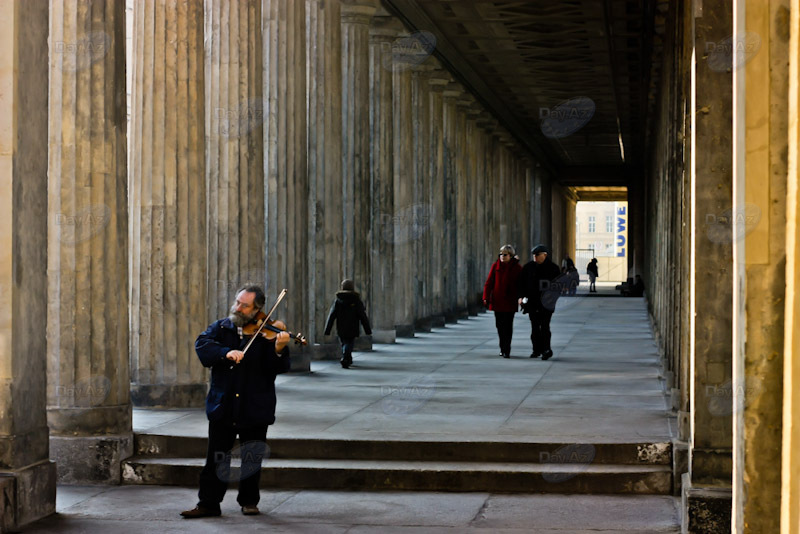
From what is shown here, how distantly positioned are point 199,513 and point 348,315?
9.89 meters

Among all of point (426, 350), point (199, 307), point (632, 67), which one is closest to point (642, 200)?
point (632, 67)

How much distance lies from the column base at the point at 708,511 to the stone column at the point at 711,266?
0.42 feet

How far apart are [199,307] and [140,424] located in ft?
6.99

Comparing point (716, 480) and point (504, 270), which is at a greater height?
point (504, 270)

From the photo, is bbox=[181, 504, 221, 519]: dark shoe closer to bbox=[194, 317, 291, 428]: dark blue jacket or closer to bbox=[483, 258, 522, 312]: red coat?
bbox=[194, 317, 291, 428]: dark blue jacket

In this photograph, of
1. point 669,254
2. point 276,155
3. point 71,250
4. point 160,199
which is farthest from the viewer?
point 276,155

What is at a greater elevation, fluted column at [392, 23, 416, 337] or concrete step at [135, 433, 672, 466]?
fluted column at [392, 23, 416, 337]

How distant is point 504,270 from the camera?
786 inches

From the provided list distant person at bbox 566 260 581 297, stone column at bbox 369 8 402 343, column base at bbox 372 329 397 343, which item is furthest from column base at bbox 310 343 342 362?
distant person at bbox 566 260 581 297

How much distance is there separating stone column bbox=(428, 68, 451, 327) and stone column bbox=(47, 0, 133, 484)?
21.0m

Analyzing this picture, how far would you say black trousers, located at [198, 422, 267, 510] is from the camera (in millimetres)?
9242

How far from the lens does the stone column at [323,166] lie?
A: 68.6ft

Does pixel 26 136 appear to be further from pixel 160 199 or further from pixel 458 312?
pixel 458 312

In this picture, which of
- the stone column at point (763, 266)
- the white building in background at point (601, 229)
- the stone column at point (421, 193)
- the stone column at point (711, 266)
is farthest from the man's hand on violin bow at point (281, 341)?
the white building in background at point (601, 229)
